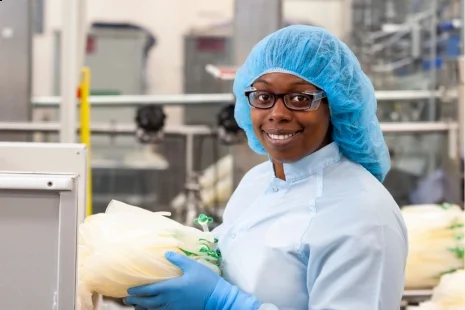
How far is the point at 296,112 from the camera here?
1350 mm

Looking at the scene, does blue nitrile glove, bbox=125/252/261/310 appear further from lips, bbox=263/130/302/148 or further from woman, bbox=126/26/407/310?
lips, bbox=263/130/302/148

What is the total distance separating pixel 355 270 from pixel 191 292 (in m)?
0.32

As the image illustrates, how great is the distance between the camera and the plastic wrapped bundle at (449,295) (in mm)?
1986

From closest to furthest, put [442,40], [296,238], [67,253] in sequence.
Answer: [67,253] < [296,238] < [442,40]

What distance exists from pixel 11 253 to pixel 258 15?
227 cm

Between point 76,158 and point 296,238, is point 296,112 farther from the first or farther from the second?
point 76,158

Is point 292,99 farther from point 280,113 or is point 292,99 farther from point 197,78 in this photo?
point 197,78

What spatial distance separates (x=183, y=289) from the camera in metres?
1.34

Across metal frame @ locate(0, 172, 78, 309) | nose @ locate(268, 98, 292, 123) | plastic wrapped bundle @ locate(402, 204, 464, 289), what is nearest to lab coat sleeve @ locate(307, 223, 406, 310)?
nose @ locate(268, 98, 292, 123)

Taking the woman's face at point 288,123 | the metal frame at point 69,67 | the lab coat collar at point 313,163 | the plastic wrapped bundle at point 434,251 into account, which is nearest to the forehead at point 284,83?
the woman's face at point 288,123

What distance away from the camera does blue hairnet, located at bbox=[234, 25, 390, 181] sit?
138cm

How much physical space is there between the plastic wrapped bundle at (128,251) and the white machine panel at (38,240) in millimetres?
172

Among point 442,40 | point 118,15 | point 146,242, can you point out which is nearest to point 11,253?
point 146,242

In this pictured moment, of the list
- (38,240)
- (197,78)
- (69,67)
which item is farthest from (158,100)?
(38,240)
